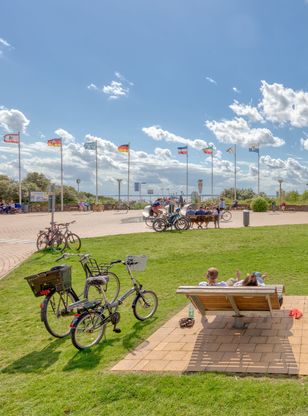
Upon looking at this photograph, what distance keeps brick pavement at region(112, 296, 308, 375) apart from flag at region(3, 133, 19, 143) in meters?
44.2

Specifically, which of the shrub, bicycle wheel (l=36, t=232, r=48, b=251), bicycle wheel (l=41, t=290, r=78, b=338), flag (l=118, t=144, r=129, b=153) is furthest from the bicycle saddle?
flag (l=118, t=144, r=129, b=153)

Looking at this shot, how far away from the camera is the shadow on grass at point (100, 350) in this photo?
4.68 meters

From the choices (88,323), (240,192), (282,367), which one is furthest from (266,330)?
(240,192)

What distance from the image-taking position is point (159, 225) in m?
18.8

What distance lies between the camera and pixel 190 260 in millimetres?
11234

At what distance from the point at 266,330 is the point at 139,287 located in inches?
73.5

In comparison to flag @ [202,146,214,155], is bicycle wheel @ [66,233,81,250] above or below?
below

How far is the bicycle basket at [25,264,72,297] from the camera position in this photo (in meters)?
5.35

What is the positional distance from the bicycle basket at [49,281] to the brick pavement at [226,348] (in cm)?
135

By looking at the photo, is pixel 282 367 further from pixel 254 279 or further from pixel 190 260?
pixel 190 260

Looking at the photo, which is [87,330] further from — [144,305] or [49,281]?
[144,305]

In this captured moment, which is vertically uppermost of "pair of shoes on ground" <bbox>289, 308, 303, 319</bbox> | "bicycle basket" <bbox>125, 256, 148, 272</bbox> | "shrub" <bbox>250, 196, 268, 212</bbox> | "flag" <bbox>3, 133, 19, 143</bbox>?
"flag" <bbox>3, 133, 19, 143</bbox>

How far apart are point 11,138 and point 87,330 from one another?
147 ft

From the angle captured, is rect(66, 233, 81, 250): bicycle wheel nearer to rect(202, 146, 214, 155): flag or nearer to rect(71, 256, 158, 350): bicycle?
rect(71, 256, 158, 350): bicycle
